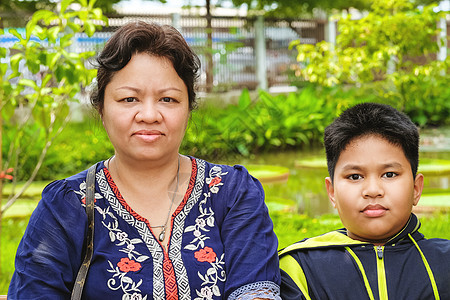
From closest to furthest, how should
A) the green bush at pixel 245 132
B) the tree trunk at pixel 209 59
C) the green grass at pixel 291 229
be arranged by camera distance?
the green grass at pixel 291 229 < the green bush at pixel 245 132 < the tree trunk at pixel 209 59

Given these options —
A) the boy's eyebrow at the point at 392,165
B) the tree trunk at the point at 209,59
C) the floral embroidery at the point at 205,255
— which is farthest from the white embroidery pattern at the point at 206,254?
the tree trunk at the point at 209,59

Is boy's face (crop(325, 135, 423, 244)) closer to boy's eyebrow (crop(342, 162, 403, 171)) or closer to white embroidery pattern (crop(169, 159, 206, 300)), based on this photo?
boy's eyebrow (crop(342, 162, 403, 171))

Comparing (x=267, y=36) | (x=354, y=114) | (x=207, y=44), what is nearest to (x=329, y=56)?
(x=207, y=44)

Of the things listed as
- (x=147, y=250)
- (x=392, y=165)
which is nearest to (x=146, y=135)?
(x=147, y=250)

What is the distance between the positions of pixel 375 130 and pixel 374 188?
8.4 inches

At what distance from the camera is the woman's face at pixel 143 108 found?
70.7 inches

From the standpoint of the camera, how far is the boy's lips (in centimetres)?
192

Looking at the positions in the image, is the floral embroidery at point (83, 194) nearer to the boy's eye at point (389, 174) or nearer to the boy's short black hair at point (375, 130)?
the boy's short black hair at point (375, 130)

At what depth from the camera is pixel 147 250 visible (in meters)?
1.75

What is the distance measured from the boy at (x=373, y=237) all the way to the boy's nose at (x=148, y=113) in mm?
630

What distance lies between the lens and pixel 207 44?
421 inches

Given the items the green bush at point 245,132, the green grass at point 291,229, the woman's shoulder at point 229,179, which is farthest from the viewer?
the green bush at point 245,132

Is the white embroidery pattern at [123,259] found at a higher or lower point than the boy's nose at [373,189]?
lower

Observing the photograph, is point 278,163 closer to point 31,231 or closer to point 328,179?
point 328,179
